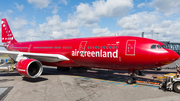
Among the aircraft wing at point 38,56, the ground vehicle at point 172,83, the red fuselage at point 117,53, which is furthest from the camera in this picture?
the aircraft wing at point 38,56

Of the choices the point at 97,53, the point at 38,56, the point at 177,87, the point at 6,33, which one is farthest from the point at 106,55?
the point at 6,33

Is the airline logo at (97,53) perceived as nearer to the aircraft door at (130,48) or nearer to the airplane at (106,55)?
the airplane at (106,55)

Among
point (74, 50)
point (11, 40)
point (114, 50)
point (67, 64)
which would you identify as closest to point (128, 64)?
point (114, 50)

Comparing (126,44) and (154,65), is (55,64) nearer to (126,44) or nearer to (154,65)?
(126,44)

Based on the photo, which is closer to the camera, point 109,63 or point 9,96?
point 9,96

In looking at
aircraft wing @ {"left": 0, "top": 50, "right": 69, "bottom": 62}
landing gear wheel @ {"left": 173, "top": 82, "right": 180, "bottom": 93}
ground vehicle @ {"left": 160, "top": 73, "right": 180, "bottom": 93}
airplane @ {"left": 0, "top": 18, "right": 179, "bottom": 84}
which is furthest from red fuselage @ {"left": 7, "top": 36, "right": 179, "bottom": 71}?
landing gear wheel @ {"left": 173, "top": 82, "right": 180, "bottom": 93}

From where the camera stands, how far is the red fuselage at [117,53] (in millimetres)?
10266

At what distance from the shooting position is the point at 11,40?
24953 millimetres

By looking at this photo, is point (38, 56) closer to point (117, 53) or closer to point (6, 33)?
point (117, 53)

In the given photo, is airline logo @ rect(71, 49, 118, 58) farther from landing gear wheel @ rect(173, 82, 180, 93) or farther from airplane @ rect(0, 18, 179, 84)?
landing gear wheel @ rect(173, 82, 180, 93)

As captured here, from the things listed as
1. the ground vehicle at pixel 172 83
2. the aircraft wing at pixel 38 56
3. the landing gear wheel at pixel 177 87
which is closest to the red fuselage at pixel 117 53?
the aircraft wing at pixel 38 56

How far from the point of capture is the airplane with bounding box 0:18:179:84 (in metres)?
10.4

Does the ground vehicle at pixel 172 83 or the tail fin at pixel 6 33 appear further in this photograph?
the tail fin at pixel 6 33

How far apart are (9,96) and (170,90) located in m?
11.1
